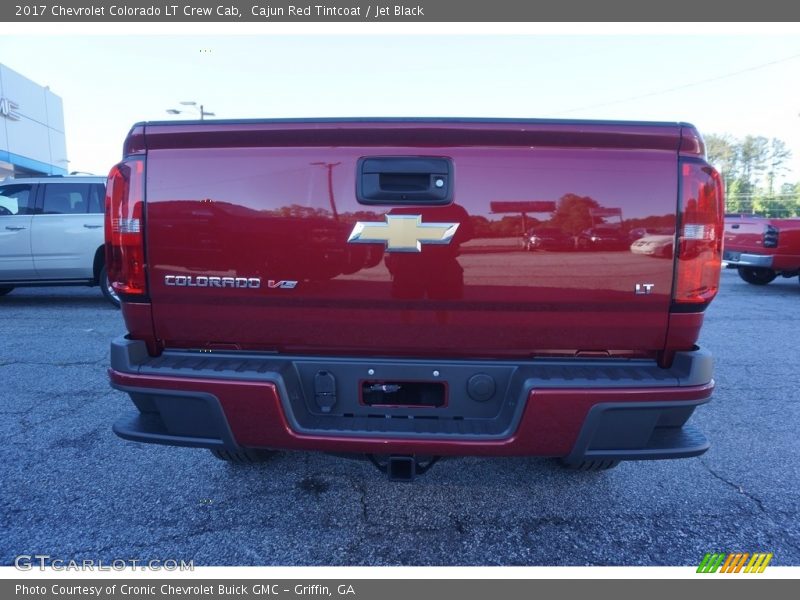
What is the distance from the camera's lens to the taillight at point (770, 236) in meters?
9.05

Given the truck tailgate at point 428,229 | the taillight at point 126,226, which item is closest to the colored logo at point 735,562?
the truck tailgate at point 428,229

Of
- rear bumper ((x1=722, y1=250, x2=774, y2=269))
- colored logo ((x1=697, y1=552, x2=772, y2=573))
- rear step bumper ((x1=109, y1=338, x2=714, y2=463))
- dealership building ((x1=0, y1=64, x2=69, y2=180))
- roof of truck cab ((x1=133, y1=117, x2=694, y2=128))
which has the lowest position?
colored logo ((x1=697, y1=552, x2=772, y2=573))

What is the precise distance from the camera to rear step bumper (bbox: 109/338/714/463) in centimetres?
185

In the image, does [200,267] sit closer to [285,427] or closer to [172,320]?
[172,320]

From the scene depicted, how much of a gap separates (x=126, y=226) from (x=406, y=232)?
3.70 ft

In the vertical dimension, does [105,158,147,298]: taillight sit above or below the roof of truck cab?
below

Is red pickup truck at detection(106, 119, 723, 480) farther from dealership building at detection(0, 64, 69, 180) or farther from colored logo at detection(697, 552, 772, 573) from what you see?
dealership building at detection(0, 64, 69, 180)

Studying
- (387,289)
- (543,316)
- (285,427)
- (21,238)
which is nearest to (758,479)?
(543,316)

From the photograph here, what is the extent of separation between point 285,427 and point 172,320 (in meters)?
0.66

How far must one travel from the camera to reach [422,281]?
75.4 inches

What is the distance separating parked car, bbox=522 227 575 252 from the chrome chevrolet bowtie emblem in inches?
11.2

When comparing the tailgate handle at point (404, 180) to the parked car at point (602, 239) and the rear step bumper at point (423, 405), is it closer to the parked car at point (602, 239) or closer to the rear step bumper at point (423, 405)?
the parked car at point (602, 239)

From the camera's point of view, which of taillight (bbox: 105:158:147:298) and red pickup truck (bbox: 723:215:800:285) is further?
red pickup truck (bbox: 723:215:800:285)

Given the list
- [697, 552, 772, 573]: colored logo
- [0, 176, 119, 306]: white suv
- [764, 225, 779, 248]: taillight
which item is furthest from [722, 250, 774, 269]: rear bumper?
[0, 176, 119, 306]: white suv
